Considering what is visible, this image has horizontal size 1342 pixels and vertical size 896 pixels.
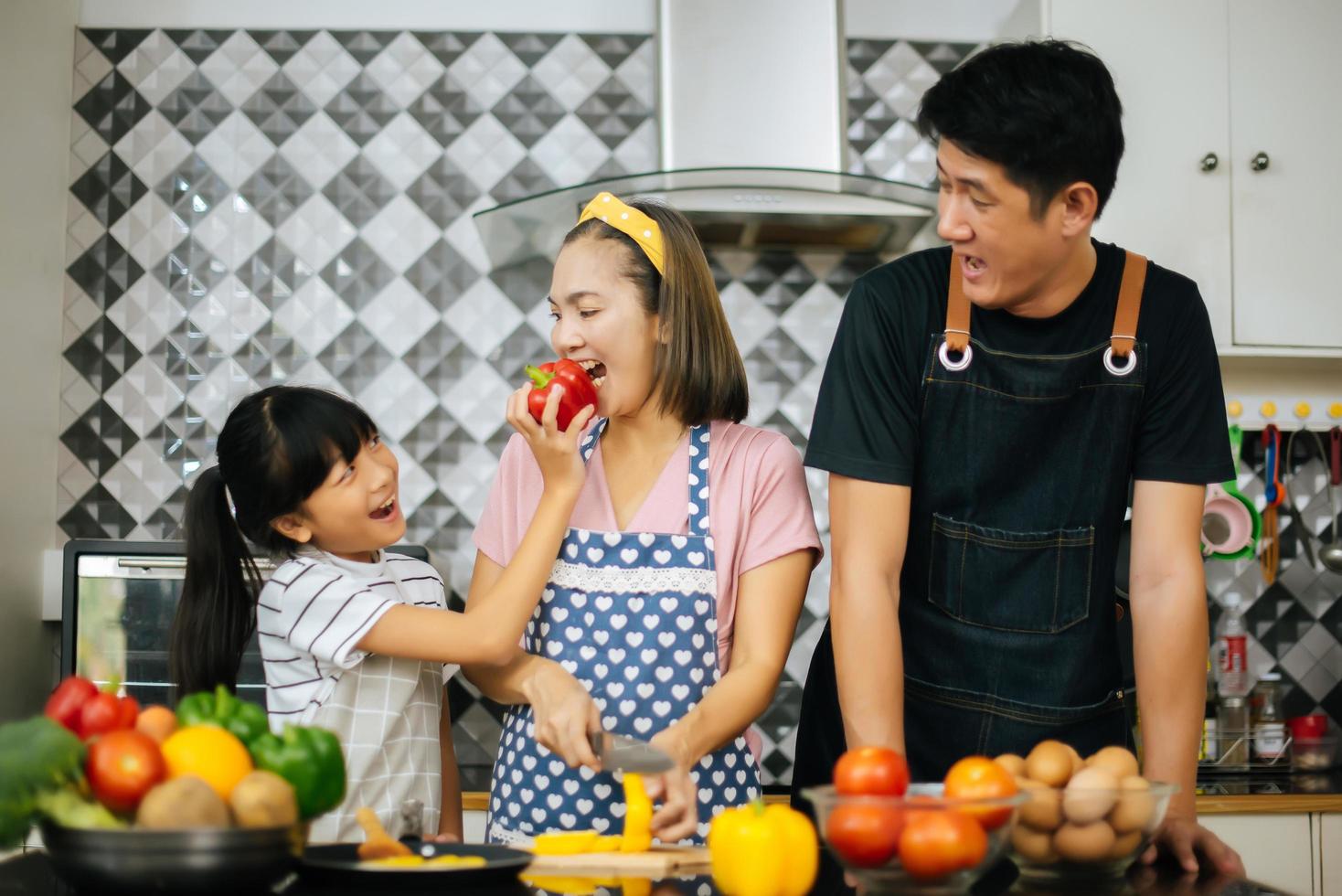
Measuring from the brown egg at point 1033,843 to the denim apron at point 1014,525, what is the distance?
1.73ft

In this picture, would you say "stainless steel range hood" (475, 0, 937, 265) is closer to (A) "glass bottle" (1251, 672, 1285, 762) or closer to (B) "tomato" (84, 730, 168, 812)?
(A) "glass bottle" (1251, 672, 1285, 762)

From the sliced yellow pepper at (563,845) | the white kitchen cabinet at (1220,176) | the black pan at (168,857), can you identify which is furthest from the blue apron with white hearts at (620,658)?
the white kitchen cabinet at (1220,176)

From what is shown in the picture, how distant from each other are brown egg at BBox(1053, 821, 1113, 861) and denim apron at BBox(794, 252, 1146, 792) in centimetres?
52

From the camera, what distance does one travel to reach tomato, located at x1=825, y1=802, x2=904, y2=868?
86 centimetres

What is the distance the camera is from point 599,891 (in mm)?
1242

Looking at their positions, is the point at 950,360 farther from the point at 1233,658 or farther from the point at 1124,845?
the point at 1233,658

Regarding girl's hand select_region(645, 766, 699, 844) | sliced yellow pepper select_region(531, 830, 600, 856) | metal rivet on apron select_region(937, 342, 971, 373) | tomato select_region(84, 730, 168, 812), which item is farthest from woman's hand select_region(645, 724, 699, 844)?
metal rivet on apron select_region(937, 342, 971, 373)

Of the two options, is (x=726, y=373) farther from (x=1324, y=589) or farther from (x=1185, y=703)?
(x=1324, y=589)

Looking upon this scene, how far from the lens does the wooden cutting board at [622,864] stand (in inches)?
37.2

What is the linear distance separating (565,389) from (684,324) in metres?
0.19

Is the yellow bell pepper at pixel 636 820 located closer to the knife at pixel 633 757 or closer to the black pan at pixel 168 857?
the knife at pixel 633 757

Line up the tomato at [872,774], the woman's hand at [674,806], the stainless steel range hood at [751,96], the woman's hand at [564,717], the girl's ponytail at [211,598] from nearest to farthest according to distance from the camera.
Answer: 1. the tomato at [872,774]
2. the woman's hand at [674,806]
3. the woman's hand at [564,717]
4. the girl's ponytail at [211,598]
5. the stainless steel range hood at [751,96]

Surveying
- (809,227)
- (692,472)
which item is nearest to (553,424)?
(692,472)

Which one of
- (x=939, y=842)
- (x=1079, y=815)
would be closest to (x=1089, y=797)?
(x=1079, y=815)
